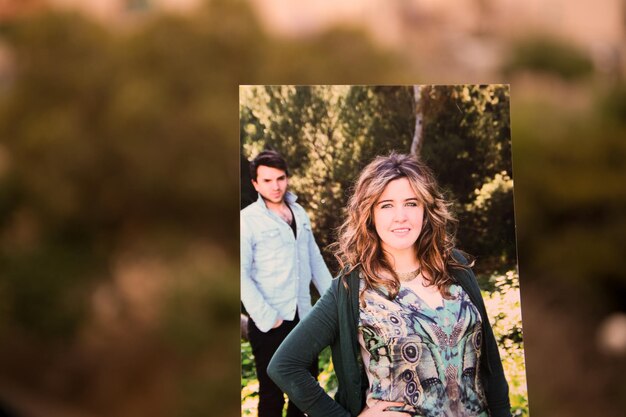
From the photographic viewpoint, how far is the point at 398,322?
1.14 metres

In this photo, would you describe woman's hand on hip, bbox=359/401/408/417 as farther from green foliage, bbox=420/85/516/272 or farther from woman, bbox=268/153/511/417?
green foliage, bbox=420/85/516/272

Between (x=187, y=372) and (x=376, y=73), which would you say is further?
(x=376, y=73)

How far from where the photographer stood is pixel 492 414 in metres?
1.15

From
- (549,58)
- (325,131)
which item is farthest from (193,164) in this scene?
(325,131)

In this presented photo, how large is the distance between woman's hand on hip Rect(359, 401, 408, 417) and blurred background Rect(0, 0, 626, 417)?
360 centimetres

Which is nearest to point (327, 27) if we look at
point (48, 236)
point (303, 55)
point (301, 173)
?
point (303, 55)

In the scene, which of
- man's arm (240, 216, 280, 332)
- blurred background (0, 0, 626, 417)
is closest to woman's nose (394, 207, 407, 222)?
man's arm (240, 216, 280, 332)

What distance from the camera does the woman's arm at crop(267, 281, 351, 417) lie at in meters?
1.11

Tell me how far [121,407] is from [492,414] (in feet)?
14.1

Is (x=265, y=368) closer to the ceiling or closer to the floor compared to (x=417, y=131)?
closer to the floor

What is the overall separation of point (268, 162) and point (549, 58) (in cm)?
477

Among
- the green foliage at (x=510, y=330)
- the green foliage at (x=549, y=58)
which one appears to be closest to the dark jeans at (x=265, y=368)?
the green foliage at (x=510, y=330)

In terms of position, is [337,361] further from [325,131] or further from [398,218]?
[325,131]

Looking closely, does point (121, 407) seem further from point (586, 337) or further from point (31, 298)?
point (586, 337)
